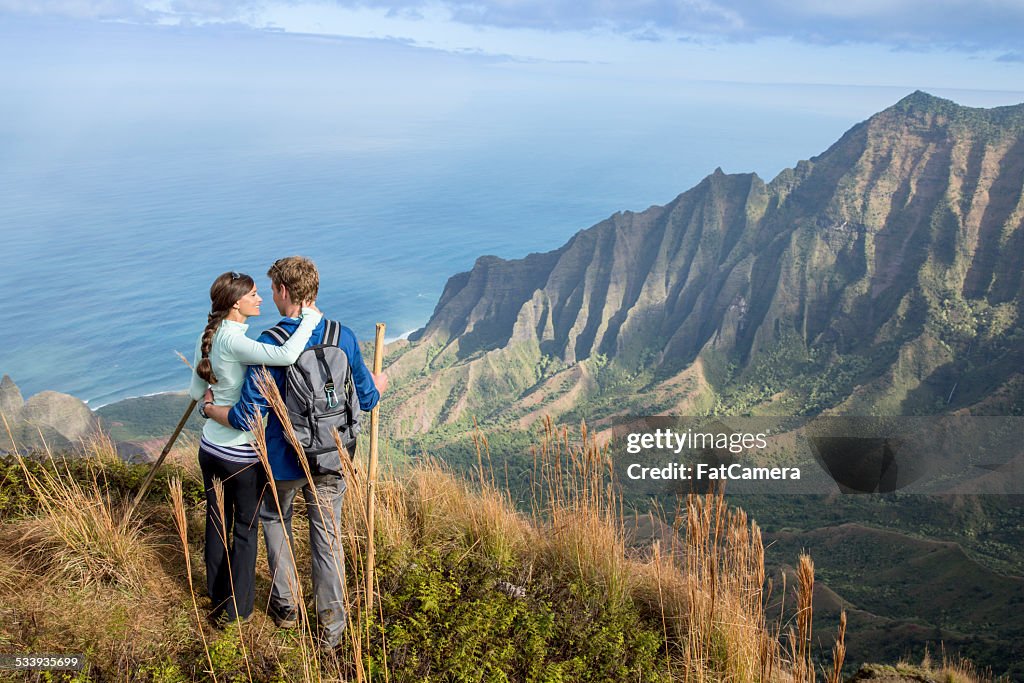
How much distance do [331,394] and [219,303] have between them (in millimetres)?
724

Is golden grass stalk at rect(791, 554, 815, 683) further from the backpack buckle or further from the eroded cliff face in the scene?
the eroded cliff face

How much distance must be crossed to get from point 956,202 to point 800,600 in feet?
379

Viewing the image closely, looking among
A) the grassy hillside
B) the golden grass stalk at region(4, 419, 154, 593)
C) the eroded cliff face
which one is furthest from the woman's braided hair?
the eroded cliff face

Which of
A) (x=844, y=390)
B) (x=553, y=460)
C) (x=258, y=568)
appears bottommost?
(x=844, y=390)

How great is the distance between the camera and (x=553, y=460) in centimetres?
423

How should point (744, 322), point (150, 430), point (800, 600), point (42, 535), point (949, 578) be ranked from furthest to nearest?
point (744, 322) → point (150, 430) → point (949, 578) → point (42, 535) → point (800, 600)

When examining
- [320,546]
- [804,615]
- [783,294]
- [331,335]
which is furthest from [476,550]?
[783,294]

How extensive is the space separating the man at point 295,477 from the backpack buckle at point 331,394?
6.9 inches

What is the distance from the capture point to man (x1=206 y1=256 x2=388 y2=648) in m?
3.24

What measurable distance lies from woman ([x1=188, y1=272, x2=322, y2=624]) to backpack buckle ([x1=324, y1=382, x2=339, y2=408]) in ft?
0.67

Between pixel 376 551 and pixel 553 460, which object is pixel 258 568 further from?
pixel 553 460

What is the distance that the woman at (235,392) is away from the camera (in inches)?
128

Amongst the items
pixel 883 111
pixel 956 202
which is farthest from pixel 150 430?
pixel 883 111

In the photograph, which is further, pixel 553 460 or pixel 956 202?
pixel 956 202
